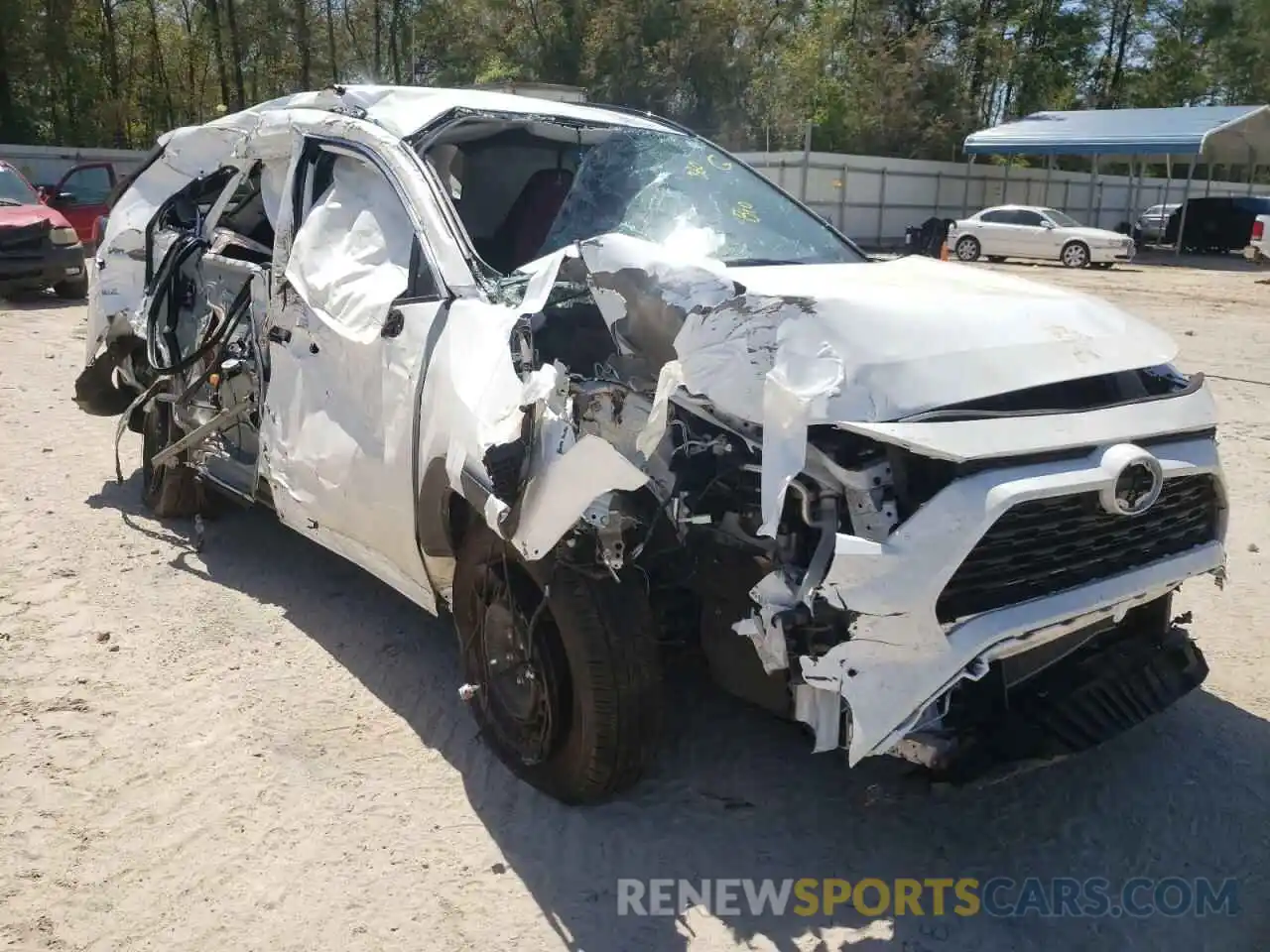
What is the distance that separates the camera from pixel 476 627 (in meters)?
3.40

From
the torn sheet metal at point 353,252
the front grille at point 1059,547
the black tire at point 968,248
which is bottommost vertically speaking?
the black tire at point 968,248

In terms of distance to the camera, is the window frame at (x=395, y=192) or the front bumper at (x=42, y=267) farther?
the front bumper at (x=42, y=267)

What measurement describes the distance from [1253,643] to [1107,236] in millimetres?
22423

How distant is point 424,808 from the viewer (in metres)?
3.24

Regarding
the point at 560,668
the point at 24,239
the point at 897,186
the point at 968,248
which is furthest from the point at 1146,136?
the point at 560,668

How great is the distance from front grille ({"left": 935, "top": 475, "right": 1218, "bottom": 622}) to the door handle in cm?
204

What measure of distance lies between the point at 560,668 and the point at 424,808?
2.10ft

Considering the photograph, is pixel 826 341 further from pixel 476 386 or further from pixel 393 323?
pixel 393 323

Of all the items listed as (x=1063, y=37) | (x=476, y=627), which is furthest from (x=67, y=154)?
(x=1063, y=37)

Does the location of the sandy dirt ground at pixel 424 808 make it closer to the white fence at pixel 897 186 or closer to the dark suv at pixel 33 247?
the dark suv at pixel 33 247

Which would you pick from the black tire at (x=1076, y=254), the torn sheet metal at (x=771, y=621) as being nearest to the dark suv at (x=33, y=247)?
the torn sheet metal at (x=771, y=621)

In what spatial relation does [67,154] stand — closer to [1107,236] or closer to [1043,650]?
[1107,236]

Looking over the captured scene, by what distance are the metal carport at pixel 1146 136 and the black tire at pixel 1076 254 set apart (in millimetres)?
5587

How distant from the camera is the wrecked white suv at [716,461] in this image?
99.3 inches
